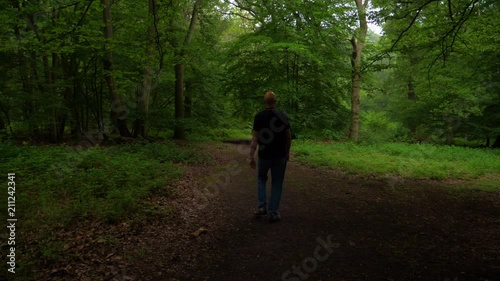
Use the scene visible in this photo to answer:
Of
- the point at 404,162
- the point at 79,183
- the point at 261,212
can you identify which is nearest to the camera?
the point at 261,212

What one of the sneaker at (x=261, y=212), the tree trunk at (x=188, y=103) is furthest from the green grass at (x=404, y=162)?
the tree trunk at (x=188, y=103)

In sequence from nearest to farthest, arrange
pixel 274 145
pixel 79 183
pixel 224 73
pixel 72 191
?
pixel 274 145 < pixel 72 191 < pixel 79 183 < pixel 224 73

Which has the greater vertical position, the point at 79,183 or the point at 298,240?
the point at 79,183

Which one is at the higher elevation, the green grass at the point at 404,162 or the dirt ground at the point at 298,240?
the green grass at the point at 404,162

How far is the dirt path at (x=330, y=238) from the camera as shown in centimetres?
374

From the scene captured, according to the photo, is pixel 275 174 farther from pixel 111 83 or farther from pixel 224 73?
pixel 224 73

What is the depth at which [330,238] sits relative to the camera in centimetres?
474

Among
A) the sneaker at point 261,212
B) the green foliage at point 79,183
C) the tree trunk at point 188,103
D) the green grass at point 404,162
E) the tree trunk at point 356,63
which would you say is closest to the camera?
the green foliage at point 79,183

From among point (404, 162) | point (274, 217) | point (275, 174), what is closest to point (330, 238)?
point (274, 217)

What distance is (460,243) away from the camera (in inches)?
175

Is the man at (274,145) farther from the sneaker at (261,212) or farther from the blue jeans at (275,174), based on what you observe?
the sneaker at (261,212)

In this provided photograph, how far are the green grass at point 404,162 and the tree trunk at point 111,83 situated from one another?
7.94 m

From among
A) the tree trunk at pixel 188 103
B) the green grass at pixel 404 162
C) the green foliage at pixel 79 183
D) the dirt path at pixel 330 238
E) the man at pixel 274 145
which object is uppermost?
the tree trunk at pixel 188 103

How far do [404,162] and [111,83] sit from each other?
40.6ft
